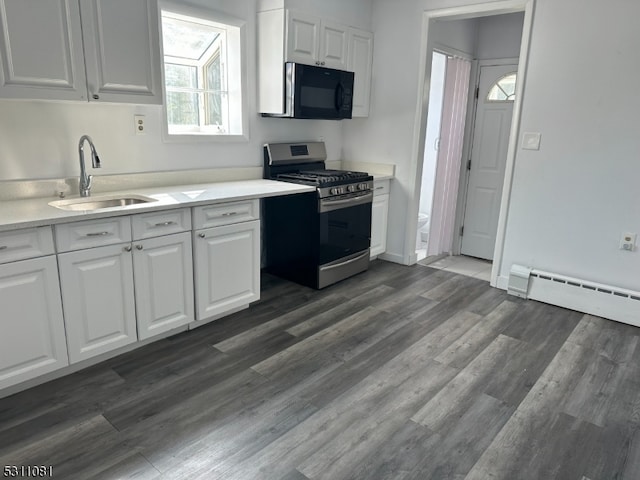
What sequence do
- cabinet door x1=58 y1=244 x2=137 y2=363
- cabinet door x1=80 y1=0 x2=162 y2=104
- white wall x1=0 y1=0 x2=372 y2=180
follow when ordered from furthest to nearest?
white wall x1=0 y1=0 x2=372 y2=180
cabinet door x1=80 y1=0 x2=162 y2=104
cabinet door x1=58 y1=244 x2=137 y2=363

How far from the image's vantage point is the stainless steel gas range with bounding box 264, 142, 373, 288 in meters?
3.45

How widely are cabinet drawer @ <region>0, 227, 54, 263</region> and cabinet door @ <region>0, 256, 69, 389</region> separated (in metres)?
0.03

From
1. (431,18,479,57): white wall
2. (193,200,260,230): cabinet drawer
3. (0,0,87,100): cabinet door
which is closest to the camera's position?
(0,0,87,100): cabinet door

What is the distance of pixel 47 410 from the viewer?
2061mm

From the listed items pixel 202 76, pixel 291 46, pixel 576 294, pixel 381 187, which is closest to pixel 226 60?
pixel 202 76

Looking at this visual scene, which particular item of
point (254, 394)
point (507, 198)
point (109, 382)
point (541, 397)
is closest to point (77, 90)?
point (109, 382)

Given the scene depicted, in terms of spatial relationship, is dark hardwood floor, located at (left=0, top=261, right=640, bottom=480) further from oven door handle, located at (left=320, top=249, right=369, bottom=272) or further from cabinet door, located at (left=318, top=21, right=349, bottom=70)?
cabinet door, located at (left=318, top=21, right=349, bottom=70)

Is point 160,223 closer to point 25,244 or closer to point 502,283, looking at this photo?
point 25,244

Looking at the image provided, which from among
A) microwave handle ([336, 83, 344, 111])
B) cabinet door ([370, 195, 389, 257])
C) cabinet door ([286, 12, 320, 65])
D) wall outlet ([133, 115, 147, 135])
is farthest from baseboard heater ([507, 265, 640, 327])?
wall outlet ([133, 115, 147, 135])

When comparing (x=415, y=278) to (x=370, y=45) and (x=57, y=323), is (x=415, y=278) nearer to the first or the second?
(x=370, y=45)

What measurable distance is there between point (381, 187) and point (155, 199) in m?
2.21

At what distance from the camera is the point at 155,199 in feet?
8.59

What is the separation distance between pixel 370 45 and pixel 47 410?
3.75 meters

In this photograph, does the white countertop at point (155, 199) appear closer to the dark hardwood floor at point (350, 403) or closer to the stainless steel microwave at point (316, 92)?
the stainless steel microwave at point (316, 92)
